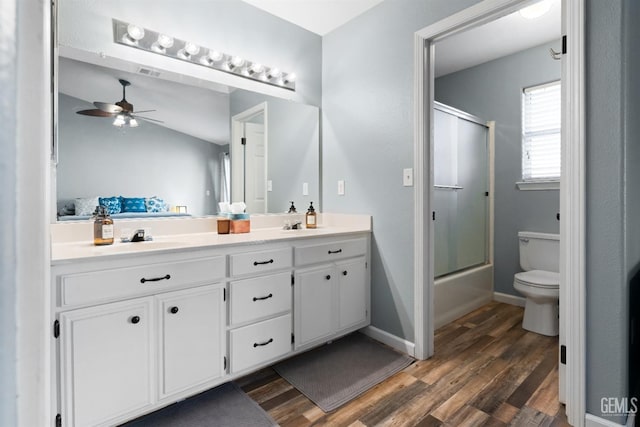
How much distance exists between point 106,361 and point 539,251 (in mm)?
3225

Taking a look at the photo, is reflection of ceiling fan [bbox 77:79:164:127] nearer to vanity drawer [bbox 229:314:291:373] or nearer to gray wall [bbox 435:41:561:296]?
vanity drawer [bbox 229:314:291:373]

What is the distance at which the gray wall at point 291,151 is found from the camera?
8.36 ft

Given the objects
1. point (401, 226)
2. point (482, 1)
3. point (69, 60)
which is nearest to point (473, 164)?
point (401, 226)

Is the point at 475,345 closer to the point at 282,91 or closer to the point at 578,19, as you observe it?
the point at 578,19

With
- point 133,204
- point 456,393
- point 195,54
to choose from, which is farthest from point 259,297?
point 195,54

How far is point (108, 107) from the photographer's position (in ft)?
5.98

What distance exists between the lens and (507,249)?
327 centimetres

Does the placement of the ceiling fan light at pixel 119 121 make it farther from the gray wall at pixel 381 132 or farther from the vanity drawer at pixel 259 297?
the gray wall at pixel 381 132

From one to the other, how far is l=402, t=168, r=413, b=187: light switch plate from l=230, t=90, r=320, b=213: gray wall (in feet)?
2.72

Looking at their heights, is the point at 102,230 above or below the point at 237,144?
below

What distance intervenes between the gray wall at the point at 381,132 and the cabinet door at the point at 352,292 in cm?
10

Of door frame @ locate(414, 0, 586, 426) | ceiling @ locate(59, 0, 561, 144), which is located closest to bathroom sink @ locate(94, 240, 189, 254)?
ceiling @ locate(59, 0, 561, 144)

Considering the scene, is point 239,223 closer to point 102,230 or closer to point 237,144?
point 237,144

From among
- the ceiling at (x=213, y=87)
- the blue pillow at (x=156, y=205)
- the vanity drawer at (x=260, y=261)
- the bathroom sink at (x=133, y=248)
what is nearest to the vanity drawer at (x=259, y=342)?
the vanity drawer at (x=260, y=261)
